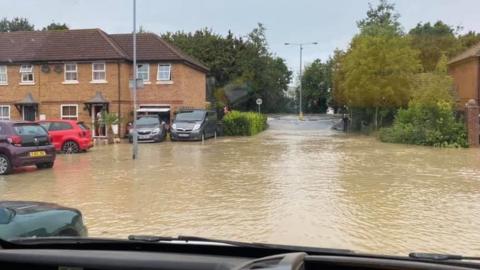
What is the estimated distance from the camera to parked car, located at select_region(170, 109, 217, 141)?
31.0 meters

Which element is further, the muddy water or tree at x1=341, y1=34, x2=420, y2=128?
tree at x1=341, y1=34, x2=420, y2=128

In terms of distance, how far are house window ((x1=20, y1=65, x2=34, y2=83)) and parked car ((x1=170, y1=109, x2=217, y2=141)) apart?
10681mm

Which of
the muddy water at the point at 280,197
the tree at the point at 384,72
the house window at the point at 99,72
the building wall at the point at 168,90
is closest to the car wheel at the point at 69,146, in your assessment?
the muddy water at the point at 280,197

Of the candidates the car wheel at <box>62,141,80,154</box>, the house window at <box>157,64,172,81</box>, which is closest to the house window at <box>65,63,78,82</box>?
the house window at <box>157,64,172,81</box>

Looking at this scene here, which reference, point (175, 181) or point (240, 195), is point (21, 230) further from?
point (175, 181)

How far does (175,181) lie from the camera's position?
13.9 meters

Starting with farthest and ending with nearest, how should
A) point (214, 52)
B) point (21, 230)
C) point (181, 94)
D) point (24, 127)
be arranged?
point (214, 52), point (181, 94), point (24, 127), point (21, 230)

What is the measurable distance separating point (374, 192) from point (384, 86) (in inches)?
1032

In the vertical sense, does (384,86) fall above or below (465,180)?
above

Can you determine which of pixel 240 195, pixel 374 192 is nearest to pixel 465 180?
pixel 374 192

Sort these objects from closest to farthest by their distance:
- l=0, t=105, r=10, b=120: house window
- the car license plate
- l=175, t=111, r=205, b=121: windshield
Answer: the car license plate < l=175, t=111, r=205, b=121: windshield < l=0, t=105, r=10, b=120: house window

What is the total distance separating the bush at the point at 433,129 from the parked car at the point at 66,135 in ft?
54.9

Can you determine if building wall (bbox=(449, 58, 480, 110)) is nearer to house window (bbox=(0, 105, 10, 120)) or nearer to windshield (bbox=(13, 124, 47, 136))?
windshield (bbox=(13, 124, 47, 136))

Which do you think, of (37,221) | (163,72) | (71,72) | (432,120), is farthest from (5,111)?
(37,221)
